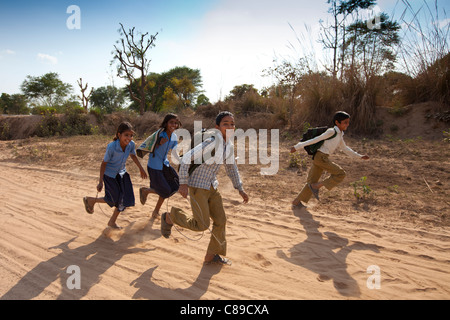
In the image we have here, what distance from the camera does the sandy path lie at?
301cm

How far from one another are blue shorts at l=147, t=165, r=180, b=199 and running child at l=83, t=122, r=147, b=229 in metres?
0.37

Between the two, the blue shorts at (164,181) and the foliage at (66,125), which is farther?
the foliage at (66,125)

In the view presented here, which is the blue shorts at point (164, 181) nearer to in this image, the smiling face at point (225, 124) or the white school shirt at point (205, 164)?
the white school shirt at point (205, 164)

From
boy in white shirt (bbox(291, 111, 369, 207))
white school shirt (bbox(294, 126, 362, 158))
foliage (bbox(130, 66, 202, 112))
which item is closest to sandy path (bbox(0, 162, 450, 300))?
boy in white shirt (bbox(291, 111, 369, 207))

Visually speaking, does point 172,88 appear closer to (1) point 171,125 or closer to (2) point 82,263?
(1) point 171,125

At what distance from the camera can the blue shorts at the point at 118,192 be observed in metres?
4.30

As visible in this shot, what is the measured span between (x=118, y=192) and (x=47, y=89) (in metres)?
37.1

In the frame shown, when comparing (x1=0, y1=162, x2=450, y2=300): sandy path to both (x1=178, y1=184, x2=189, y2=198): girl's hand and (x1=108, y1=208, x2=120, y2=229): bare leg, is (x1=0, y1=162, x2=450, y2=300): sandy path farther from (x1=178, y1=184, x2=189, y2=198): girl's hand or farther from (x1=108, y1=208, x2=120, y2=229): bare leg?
(x1=178, y1=184, x2=189, y2=198): girl's hand

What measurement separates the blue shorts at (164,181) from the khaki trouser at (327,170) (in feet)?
7.24

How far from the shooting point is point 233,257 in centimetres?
367

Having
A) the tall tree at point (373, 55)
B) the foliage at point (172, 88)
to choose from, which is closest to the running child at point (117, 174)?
the tall tree at point (373, 55)
